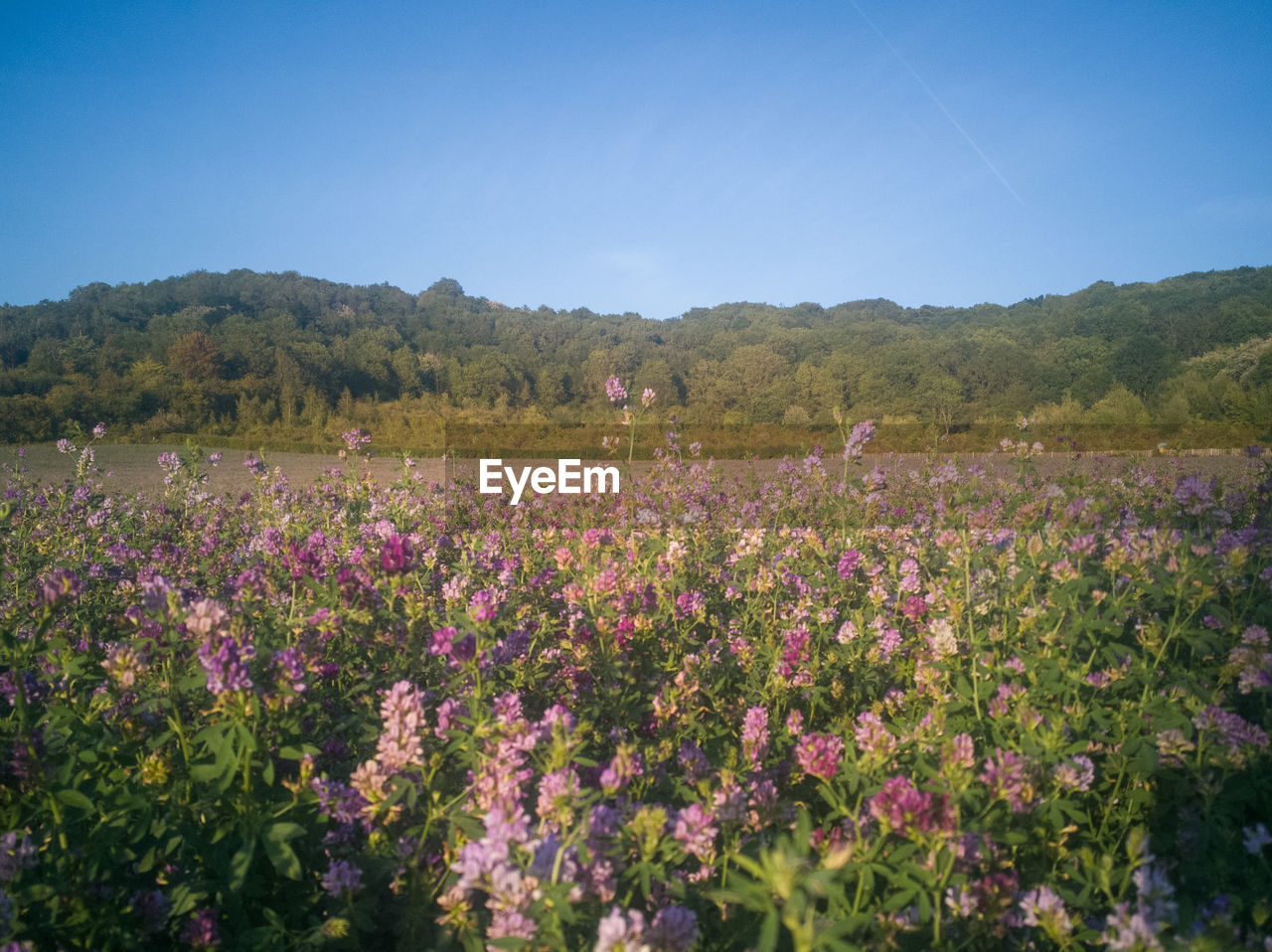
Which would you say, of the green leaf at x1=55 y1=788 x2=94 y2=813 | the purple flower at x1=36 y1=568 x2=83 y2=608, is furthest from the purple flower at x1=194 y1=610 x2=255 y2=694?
the green leaf at x1=55 y1=788 x2=94 y2=813

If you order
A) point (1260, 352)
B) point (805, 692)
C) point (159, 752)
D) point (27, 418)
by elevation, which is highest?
point (1260, 352)

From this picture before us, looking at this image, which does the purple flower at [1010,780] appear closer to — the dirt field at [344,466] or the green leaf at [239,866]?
the green leaf at [239,866]

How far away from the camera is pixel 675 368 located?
3884 centimetres

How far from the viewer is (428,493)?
7113 mm

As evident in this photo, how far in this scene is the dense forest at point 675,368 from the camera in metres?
27.4

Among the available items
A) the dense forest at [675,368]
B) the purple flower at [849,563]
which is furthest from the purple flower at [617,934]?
the dense forest at [675,368]

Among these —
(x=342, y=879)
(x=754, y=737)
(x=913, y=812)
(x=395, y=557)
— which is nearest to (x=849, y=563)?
(x=754, y=737)

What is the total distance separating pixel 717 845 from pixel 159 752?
1.70 m

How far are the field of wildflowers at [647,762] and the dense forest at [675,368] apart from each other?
18148 millimetres

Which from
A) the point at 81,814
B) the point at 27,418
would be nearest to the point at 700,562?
the point at 81,814

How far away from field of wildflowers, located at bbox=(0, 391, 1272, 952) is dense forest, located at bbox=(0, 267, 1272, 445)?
18.1 meters

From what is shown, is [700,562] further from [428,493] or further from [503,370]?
[503,370]

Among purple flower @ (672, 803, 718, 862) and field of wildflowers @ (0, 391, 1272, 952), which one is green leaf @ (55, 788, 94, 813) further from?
purple flower @ (672, 803, 718, 862)

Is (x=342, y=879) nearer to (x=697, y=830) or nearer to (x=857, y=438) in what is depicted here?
(x=697, y=830)
